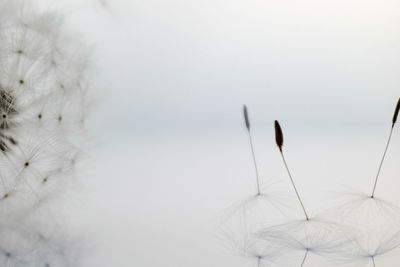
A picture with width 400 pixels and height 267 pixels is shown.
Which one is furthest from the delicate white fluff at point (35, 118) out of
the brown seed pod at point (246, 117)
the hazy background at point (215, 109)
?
the brown seed pod at point (246, 117)

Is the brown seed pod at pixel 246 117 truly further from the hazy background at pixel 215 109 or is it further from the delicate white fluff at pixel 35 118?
the delicate white fluff at pixel 35 118

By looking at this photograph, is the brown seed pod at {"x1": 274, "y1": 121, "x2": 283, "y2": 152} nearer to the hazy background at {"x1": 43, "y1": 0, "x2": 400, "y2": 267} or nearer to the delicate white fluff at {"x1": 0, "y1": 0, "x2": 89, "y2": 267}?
the hazy background at {"x1": 43, "y1": 0, "x2": 400, "y2": 267}

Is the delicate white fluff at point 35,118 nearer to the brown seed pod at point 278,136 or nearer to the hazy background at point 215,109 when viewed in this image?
the hazy background at point 215,109

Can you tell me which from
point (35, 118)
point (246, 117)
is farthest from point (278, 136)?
point (35, 118)

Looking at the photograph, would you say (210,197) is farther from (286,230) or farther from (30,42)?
(30,42)

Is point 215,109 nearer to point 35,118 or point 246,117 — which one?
point 246,117

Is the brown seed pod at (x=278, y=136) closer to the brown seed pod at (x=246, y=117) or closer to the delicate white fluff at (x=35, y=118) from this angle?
the brown seed pod at (x=246, y=117)

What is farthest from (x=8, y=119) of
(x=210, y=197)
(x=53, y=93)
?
(x=210, y=197)

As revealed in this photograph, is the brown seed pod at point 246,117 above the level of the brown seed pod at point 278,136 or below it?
above

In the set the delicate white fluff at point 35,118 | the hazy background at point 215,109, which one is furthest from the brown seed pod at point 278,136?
the delicate white fluff at point 35,118
